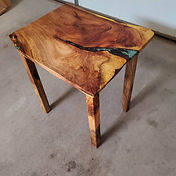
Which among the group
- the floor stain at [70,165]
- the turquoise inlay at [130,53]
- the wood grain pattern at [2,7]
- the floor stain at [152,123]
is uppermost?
the turquoise inlay at [130,53]

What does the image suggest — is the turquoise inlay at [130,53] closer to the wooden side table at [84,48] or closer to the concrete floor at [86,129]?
the wooden side table at [84,48]

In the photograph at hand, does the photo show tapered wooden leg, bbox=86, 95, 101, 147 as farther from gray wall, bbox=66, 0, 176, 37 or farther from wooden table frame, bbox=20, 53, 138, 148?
gray wall, bbox=66, 0, 176, 37

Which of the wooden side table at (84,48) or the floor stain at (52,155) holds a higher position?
the wooden side table at (84,48)

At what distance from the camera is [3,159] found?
1.09 meters

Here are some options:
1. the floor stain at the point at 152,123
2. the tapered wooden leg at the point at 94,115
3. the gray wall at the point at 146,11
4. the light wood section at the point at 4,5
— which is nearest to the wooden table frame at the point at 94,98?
the tapered wooden leg at the point at 94,115

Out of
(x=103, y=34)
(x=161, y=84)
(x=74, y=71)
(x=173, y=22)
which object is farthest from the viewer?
(x=173, y=22)

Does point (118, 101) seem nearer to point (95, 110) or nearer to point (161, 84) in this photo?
point (161, 84)

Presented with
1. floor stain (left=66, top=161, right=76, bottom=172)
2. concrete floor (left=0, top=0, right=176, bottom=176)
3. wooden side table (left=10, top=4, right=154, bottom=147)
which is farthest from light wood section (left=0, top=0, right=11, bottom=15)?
floor stain (left=66, top=161, right=76, bottom=172)

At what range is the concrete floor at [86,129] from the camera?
1.04m

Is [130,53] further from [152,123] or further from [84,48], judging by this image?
[152,123]

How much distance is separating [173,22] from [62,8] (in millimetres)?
1092

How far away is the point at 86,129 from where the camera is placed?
1.20 metres

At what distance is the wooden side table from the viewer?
0.77m

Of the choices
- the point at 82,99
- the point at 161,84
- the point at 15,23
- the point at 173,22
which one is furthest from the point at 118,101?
the point at 15,23
